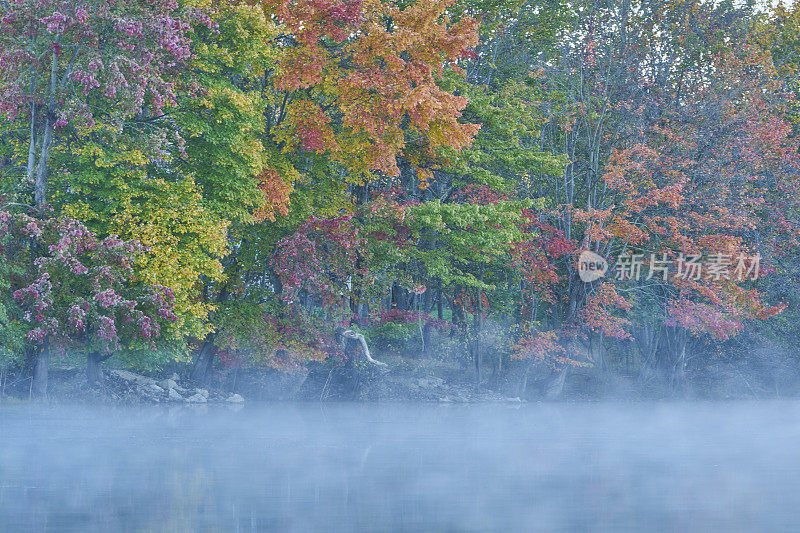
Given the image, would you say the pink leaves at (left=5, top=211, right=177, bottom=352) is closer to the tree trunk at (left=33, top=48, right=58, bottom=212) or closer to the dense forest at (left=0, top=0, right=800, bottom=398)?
the dense forest at (left=0, top=0, right=800, bottom=398)

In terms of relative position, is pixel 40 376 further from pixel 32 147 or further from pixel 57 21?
pixel 57 21

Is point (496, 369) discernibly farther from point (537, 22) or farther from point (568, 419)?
point (537, 22)

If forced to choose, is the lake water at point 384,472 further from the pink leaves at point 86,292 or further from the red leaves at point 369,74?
the red leaves at point 369,74

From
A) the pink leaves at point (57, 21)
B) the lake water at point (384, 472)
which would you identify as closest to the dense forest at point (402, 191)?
the pink leaves at point (57, 21)

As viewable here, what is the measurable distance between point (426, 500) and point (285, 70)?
640 inches

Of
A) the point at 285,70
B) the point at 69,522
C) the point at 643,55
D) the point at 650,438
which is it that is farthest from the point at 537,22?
the point at 69,522

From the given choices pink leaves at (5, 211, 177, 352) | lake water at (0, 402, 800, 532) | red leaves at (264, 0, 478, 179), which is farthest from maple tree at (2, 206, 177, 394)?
red leaves at (264, 0, 478, 179)

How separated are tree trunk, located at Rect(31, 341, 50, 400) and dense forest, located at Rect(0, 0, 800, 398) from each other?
57mm

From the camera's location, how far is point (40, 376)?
82.7 ft

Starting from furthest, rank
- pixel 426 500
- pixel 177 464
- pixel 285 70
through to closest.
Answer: pixel 285 70, pixel 177 464, pixel 426 500

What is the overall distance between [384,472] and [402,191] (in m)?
16.2

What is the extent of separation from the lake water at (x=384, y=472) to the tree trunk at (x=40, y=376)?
2.28ft

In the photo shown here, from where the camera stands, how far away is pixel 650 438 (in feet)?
76.4

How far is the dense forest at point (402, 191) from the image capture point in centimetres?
2395
